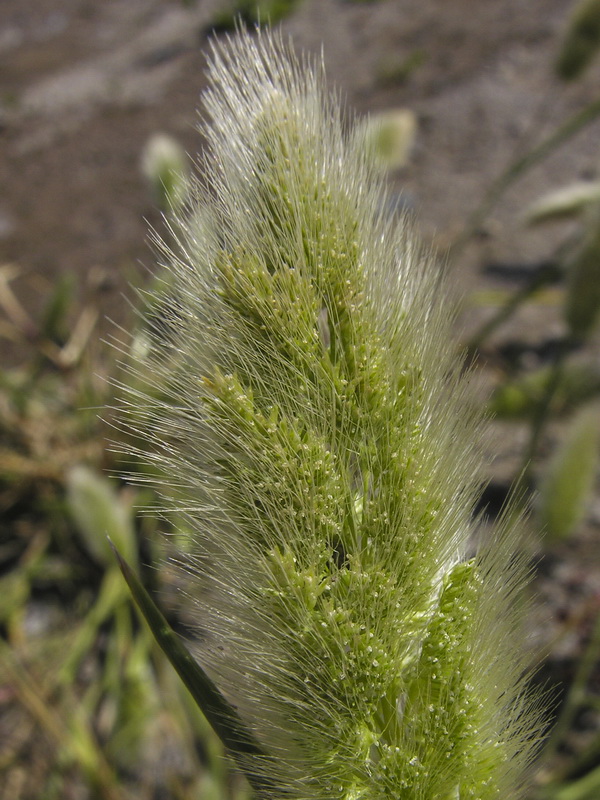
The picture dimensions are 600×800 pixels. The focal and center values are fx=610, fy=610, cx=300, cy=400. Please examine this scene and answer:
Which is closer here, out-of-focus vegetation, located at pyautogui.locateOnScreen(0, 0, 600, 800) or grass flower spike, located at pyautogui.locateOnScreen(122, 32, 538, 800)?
grass flower spike, located at pyautogui.locateOnScreen(122, 32, 538, 800)

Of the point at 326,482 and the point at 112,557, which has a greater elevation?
the point at 326,482

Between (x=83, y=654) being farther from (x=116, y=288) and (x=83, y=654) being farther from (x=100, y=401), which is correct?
(x=116, y=288)

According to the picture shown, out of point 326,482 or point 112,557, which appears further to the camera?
point 112,557

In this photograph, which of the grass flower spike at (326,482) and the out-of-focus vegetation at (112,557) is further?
the out-of-focus vegetation at (112,557)
